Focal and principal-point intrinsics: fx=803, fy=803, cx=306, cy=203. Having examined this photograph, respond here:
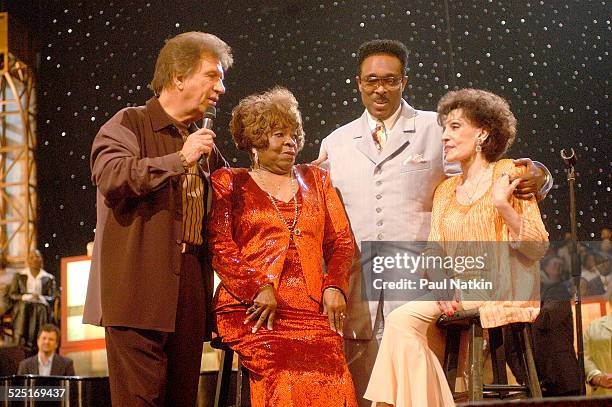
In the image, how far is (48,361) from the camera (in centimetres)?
521

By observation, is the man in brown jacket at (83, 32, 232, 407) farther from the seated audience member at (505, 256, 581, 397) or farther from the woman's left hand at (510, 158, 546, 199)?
the seated audience member at (505, 256, 581, 397)

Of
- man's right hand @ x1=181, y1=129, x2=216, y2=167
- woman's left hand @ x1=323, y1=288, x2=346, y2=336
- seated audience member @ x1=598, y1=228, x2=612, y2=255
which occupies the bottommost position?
woman's left hand @ x1=323, y1=288, x2=346, y2=336

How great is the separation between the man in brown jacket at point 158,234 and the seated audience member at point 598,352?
217 cm

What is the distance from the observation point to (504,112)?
300cm

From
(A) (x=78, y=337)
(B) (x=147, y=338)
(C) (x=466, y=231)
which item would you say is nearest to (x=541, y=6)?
(C) (x=466, y=231)

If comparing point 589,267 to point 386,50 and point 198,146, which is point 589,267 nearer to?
point 386,50

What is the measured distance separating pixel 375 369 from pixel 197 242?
30.0 inches

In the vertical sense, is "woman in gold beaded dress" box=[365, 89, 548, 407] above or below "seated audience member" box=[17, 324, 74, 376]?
above

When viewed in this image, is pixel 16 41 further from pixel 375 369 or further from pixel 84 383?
pixel 375 369

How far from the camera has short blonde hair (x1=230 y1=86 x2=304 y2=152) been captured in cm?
285

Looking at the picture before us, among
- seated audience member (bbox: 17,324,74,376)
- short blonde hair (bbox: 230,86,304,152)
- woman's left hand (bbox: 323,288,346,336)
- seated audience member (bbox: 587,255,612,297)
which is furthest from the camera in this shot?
seated audience member (bbox: 17,324,74,376)

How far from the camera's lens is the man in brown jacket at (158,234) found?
241 cm

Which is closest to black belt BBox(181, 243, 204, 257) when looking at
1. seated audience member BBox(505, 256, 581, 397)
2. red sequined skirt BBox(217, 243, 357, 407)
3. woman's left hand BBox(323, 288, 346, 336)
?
red sequined skirt BBox(217, 243, 357, 407)

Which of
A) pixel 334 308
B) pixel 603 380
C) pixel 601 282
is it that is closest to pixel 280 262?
pixel 334 308
